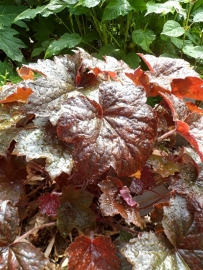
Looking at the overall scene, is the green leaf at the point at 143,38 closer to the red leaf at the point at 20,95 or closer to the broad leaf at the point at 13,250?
the red leaf at the point at 20,95

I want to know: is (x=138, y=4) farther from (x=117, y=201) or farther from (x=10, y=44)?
(x=117, y=201)

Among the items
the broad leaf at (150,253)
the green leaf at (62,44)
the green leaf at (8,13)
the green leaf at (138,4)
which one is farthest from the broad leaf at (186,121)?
→ the green leaf at (8,13)

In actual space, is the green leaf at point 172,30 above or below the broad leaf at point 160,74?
below

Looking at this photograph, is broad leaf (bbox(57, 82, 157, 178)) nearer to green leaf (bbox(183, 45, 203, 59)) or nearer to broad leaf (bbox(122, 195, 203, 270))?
broad leaf (bbox(122, 195, 203, 270))

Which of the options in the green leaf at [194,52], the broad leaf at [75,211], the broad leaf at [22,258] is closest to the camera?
the broad leaf at [22,258]

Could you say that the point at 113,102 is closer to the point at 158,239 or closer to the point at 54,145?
the point at 54,145

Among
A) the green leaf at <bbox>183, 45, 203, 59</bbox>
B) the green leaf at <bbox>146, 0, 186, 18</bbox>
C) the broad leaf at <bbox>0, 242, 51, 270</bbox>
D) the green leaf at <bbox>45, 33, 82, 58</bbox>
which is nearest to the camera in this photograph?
the broad leaf at <bbox>0, 242, 51, 270</bbox>

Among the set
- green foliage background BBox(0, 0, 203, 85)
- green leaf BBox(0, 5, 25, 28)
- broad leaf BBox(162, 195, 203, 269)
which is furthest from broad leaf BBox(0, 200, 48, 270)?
green leaf BBox(0, 5, 25, 28)
